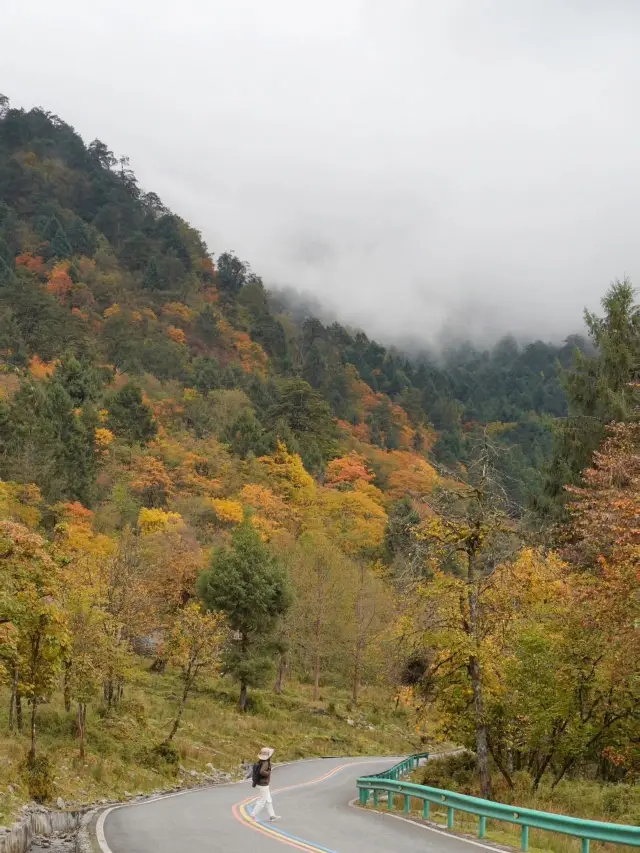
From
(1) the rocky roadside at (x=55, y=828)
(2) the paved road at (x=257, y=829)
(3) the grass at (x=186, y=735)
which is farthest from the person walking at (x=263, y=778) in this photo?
(3) the grass at (x=186, y=735)

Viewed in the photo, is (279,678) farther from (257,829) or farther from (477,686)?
(257,829)

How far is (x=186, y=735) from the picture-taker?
3203 cm

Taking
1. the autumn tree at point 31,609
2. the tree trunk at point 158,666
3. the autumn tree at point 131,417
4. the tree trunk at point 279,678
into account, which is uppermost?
the autumn tree at point 131,417

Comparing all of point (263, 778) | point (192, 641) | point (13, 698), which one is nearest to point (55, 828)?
point (263, 778)

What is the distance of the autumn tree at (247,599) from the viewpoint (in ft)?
132

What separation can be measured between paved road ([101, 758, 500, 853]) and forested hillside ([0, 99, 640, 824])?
3.50 meters

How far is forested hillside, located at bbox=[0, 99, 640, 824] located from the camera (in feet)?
60.5

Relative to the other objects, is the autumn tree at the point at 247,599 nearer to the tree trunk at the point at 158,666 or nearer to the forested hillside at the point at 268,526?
the forested hillside at the point at 268,526

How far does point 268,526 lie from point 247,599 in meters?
20.7

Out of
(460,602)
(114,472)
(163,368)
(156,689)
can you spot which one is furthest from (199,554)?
(163,368)

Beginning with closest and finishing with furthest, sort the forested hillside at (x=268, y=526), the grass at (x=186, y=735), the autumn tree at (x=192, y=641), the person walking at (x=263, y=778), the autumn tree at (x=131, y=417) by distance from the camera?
the person walking at (x=263, y=778) → the forested hillside at (x=268, y=526) → the grass at (x=186, y=735) → the autumn tree at (x=192, y=641) → the autumn tree at (x=131, y=417)

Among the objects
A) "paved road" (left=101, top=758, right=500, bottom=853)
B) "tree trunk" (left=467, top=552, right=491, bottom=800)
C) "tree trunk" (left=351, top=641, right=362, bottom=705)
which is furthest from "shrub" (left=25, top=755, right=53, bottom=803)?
"tree trunk" (left=351, top=641, right=362, bottom=705)

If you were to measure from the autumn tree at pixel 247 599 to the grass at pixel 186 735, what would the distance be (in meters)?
2.70

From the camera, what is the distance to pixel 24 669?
20.1 metres
